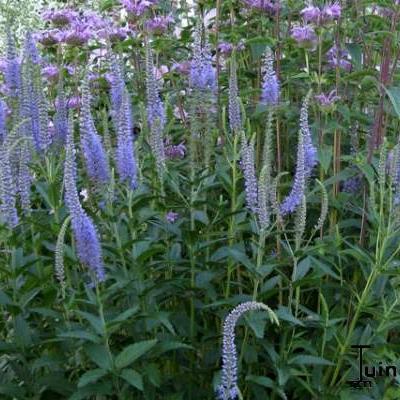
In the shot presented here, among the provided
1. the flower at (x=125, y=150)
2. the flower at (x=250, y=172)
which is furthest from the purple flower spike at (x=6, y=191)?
the flower at (x=250, y=172)

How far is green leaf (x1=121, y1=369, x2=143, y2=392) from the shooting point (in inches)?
83.1

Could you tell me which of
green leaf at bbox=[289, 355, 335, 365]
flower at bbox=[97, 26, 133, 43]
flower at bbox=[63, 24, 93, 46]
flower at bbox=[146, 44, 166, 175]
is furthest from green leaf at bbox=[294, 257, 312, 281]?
flower at bbox=[97, 26, 133, 43]

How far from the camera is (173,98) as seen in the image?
4.15 meters

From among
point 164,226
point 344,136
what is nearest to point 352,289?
point 164,226

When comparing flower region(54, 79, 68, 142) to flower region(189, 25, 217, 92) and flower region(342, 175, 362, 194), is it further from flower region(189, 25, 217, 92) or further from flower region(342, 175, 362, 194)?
flower region(342, 175, 362, 194)

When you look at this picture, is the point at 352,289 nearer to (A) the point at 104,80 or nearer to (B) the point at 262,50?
(B) the point at 262,50

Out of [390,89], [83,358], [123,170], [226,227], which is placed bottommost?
[83,358]

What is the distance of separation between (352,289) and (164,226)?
26.8 inches

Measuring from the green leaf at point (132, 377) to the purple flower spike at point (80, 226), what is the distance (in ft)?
0.86

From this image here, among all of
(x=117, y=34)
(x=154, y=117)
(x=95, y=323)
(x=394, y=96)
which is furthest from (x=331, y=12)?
(x=95, y=323)

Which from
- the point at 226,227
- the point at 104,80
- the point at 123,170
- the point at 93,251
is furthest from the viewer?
the point at 104,80

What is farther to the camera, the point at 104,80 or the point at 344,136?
the point at 104,80

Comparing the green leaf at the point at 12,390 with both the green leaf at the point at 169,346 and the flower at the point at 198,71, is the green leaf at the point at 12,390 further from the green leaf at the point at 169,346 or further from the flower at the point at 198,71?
the flower at the point at 198,71

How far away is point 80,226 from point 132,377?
0.43 m
